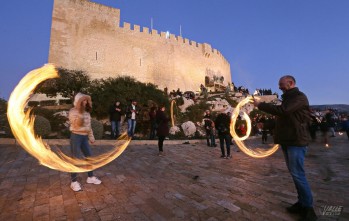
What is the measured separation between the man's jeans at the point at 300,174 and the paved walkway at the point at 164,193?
32cm

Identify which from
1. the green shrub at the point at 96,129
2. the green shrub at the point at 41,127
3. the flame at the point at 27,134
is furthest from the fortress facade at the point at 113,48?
the flame at the point at 27,134

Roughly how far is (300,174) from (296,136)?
0.56 metres

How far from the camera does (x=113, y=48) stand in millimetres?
39594

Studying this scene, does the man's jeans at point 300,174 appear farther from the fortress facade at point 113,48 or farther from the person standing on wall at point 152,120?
the fortress facade at point 113,48

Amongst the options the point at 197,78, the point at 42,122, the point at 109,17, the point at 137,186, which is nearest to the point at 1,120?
the point at 42,122

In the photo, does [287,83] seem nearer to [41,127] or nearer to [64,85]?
[41,127]

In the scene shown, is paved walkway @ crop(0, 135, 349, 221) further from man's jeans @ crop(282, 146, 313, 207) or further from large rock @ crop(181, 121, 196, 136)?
large rock @ crop(181, 121, 196, 136)

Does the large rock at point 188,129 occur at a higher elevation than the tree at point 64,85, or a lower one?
lower

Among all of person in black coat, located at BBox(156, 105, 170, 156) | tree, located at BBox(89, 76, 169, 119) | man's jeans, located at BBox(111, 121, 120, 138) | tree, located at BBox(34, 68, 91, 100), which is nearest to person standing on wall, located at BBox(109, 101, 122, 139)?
man's jeans, located at BBox(111, 121, 120, 138)

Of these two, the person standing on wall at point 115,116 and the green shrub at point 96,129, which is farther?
the green shrub at point 96,129

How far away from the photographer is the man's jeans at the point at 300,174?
3467 millimetres

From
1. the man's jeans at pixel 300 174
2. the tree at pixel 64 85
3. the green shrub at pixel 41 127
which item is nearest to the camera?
the man's jeans at pixel 300 174

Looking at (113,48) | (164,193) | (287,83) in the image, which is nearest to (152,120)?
(164,193)

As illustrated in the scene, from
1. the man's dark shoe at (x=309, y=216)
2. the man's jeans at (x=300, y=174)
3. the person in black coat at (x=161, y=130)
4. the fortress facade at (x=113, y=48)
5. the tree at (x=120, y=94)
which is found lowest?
the man's dark shoe at (x=309, y=216)
